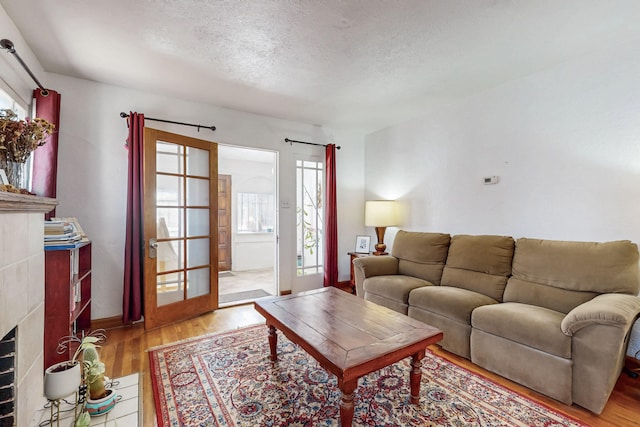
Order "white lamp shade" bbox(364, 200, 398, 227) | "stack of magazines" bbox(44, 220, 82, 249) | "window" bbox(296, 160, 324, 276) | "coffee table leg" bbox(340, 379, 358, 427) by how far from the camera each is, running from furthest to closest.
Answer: "window" bbox(296, 160, 324, 276) < "white lamp shade" bbox(364, 200, 398, 227) < "stack of magazines" bbox(44, 220, 82, 249) < "coffee table leg" bbox(340, 379, 358, 427)

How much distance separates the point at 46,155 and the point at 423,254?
3.84m

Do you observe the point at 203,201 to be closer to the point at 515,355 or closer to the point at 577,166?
the point at 515,355

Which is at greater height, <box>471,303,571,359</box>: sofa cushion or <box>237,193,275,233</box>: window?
<box>237,193,275,233</box>: window

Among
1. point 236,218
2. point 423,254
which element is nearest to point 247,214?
point 236,218

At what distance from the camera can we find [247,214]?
6395 mm

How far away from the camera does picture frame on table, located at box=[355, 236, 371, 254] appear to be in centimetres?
459

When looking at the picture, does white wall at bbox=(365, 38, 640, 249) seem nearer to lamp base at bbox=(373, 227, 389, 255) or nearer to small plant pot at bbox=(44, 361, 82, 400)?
lamp base at bbox=(373, 227, 389, 255)

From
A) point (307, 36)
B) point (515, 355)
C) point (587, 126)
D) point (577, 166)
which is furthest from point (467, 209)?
point (307, 36)

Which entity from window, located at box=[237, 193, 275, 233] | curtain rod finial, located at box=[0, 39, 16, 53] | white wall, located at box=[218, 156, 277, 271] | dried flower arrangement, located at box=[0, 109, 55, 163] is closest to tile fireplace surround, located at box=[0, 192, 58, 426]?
dried flower arrangement, located at box=[0, 109, 55, 163]

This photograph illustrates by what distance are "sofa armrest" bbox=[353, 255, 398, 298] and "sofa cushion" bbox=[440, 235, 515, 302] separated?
0.63 meters

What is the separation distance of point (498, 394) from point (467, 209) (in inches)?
77.7

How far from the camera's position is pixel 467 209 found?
131 inches

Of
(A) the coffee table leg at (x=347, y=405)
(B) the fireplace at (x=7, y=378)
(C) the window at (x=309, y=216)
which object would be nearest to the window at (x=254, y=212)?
(C) the window at (x=309, y=216)

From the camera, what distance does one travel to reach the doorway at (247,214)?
6.03 meters
